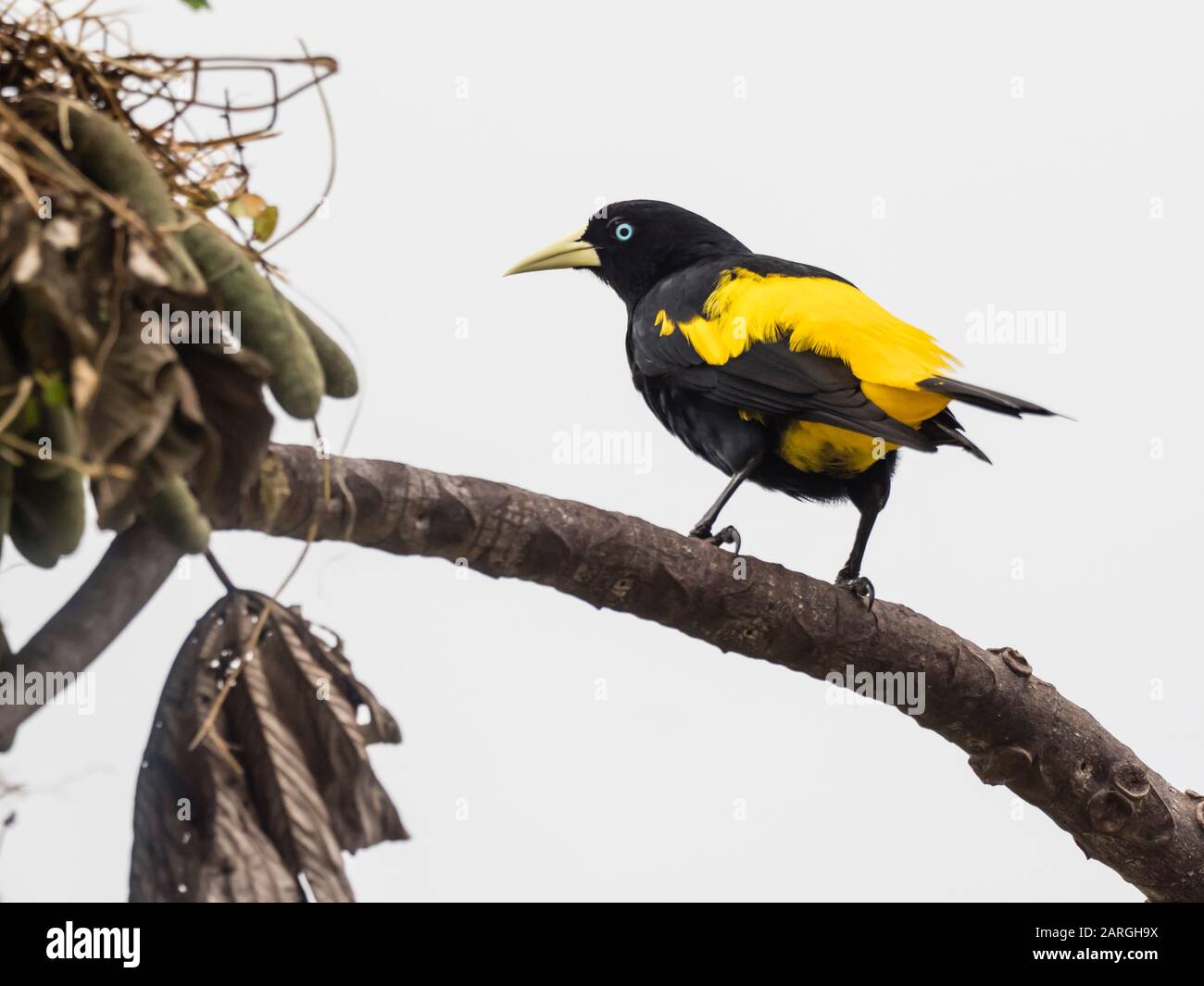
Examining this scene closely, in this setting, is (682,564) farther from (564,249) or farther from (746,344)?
(564,249)

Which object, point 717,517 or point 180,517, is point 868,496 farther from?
point 180,517

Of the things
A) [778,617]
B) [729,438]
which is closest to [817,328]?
[729,438]

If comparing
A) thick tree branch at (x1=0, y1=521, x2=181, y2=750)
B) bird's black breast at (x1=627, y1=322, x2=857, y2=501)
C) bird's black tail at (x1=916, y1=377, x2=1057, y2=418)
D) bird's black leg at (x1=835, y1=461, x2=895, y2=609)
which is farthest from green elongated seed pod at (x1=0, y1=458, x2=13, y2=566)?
bird's black leg at (x1=835, y1=461, x2=895, y2=609)

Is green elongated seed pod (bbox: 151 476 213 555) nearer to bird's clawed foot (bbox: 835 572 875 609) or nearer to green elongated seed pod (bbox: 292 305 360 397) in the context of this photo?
green elongated seed pod (bbox: 292 305 360 397)

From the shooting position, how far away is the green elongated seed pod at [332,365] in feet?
5.03

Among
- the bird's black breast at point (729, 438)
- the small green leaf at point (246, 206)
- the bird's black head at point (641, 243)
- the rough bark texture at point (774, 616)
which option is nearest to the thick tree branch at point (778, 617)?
the rough bark texture at point (774, 616)

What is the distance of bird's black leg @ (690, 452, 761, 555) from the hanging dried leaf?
1.26 metres

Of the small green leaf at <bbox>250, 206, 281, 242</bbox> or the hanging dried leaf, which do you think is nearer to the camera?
the hanging dried leaf

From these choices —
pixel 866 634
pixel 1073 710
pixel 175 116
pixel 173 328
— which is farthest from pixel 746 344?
pixel 173 328

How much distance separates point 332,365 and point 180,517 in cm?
35

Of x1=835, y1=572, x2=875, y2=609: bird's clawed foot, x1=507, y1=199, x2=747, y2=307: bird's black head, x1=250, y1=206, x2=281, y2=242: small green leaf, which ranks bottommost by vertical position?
x1=835, y1=572, x2=875, y2=609: bird's clawed foot

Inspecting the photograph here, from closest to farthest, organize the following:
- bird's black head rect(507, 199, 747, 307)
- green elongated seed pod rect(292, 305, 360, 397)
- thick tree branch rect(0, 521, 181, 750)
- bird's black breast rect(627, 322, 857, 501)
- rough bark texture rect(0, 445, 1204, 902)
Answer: thick tree branch rect(0, 521, 181, 750)
green elongated seed pod rect(292, 305, 360, 397)
rough bark texture rect(0, 445, 1204, 902)
bird's black breast rect(627, 322, 857, 501)
bird's black head rect(507, 199, 747, 307)

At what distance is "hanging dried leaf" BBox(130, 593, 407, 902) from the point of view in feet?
4.45

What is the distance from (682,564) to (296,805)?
0.91 m
